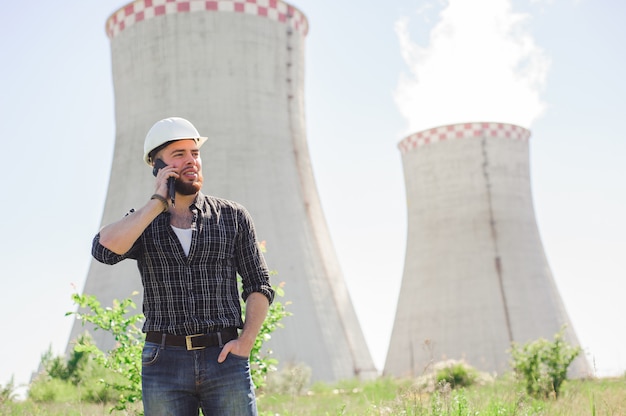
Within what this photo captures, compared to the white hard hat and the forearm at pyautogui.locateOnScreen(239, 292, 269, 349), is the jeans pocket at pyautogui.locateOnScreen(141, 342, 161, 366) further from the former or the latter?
the white hard hat

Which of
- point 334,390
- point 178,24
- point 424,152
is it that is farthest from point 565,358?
point 424,152

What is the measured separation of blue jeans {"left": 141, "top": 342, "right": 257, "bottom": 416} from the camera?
2418mm

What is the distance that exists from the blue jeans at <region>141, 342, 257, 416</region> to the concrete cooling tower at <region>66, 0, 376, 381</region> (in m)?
9.22

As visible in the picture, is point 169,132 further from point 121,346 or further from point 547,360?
point 547,360

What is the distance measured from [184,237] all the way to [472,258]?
51.8 feet

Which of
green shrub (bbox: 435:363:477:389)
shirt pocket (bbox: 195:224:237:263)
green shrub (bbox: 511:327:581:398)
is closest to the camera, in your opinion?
shirt pocket (bbox: 195:224:237:263)

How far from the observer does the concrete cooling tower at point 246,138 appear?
11891 millimetres

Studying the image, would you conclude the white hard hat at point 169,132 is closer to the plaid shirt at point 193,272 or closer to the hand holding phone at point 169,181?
the hand holding phone at point 169,181

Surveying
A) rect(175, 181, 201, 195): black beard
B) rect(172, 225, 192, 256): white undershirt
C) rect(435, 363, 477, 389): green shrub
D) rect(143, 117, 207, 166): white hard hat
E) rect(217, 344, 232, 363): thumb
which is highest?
rect(143, 117, 207, 166): white hard hat

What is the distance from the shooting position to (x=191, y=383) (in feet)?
7.96

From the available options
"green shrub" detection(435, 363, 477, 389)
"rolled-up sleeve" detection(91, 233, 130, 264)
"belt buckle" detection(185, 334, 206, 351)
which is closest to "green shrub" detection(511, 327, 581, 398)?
"green shrub" detection(435, 363, 477, 389)

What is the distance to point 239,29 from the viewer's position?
41.3 feet

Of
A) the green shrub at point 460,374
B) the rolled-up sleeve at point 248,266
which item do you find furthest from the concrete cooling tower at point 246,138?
the rolled-up sleeve at point 248,266

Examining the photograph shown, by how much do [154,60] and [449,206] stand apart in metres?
8.40
